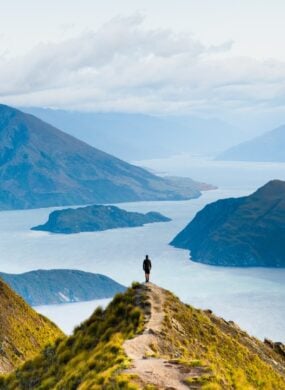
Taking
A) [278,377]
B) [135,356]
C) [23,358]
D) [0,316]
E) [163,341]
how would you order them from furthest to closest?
[0,316]
[23,358]
[278,377]
[163,341]
[135,356]

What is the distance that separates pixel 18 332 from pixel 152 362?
50548mm

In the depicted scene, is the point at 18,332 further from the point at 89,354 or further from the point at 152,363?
the point at 152,363

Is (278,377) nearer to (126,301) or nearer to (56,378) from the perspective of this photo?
(126,301)

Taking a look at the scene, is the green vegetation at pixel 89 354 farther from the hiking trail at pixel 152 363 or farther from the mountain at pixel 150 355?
the hiking trail at pixel 152 363

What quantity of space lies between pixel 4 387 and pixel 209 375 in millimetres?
19859

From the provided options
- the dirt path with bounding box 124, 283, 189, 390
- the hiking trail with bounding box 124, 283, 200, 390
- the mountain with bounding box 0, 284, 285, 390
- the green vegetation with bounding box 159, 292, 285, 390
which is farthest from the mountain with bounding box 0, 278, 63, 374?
the hiking trail with bounding box 124, 283, 200, 390

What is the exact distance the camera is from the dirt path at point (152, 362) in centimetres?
3441

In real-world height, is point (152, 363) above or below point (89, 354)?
above

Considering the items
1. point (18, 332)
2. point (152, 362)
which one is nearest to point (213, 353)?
point (152, 362)

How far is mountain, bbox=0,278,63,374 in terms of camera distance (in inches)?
Result: 3127

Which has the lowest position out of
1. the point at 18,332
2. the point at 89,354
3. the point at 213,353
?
the point at 18,332

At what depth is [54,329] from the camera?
9969 centimetres

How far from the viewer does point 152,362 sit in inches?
1486

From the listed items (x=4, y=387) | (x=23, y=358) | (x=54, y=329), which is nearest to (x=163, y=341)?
(x=4, y=387)
